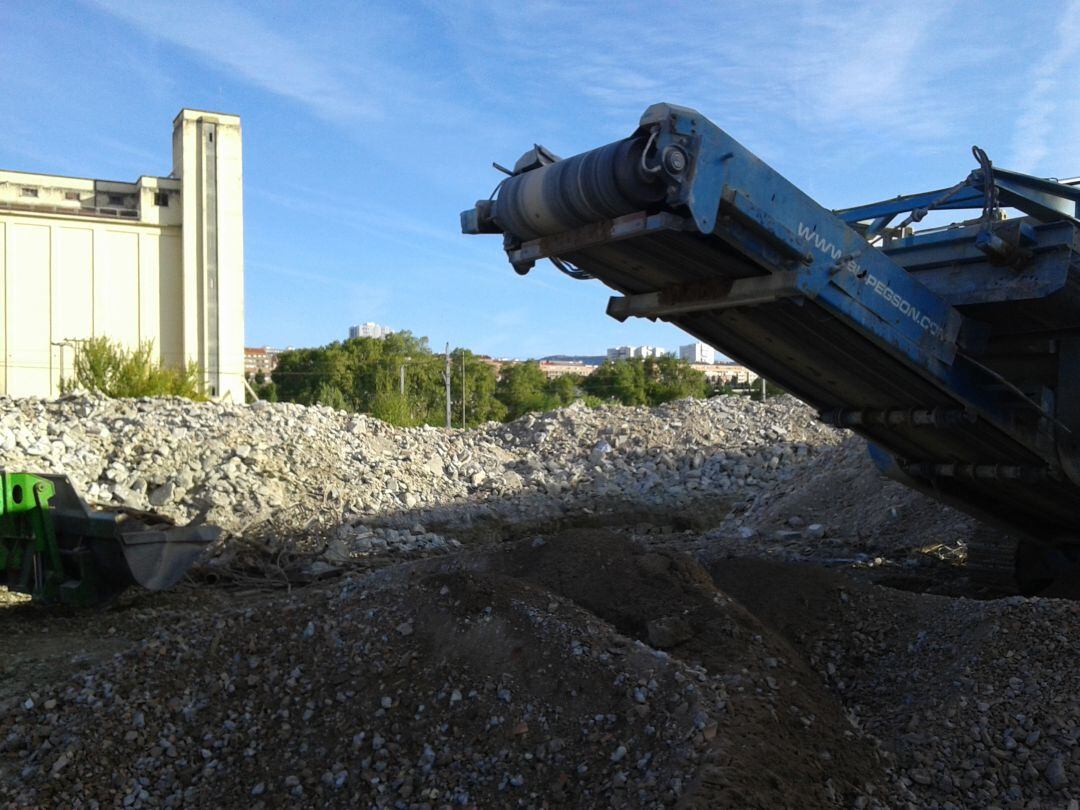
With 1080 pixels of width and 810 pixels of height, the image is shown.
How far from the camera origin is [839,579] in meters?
5.64

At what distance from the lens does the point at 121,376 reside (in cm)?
2605

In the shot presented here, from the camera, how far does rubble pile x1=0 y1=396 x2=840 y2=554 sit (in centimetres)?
1323

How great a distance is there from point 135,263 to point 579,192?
32641 millimetres

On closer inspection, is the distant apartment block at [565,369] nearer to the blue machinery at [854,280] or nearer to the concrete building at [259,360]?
the concrete building at [259,360]

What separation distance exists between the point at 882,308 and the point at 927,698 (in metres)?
2.08

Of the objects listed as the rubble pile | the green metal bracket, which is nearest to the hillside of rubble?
the green metal bracket

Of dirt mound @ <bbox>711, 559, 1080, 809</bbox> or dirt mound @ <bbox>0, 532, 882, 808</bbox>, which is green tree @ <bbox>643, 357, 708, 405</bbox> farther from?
dirt mound @ <bbox>0, 532, 882, 808</bbox>

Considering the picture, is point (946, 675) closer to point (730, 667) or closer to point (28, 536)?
point (730, 667)

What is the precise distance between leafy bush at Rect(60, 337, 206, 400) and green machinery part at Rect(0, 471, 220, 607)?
19.0 m

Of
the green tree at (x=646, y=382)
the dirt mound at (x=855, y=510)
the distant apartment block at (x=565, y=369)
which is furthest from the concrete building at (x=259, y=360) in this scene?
the dirt mound at (x=855, y=510)

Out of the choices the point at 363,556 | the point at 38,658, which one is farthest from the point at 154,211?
the point at 38,658

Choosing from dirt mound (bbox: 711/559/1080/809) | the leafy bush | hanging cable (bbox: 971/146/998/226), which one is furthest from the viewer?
the leafy bush

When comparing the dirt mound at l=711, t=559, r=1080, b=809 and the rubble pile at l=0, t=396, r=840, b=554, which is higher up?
the rubble pile at l=0, t=396, r=840, b=554

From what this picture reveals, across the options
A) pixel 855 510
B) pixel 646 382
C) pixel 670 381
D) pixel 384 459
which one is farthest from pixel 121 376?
pixel 670 381
